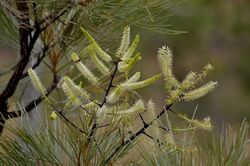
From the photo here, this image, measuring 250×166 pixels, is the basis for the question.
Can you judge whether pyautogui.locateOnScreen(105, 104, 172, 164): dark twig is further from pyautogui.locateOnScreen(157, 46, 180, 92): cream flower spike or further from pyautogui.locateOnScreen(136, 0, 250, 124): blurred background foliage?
pyautogui.locateOnScreen(136, 0, 250, 124): blurred background foliage

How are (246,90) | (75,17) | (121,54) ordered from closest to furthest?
(121,54), (75,17), (246,90)

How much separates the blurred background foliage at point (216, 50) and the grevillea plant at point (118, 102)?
3828mm

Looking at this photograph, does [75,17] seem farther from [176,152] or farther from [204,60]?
[204,60]

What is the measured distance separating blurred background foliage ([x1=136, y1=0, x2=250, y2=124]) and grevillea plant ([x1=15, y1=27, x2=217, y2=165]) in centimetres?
383

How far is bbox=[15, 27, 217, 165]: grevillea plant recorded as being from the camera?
3.28 ft

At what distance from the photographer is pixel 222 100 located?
7625 mm

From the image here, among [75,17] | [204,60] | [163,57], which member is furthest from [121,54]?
[204,60]

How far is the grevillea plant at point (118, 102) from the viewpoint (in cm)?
100

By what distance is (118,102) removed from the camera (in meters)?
1.05

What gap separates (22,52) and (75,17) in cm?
10

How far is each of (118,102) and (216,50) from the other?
238 inches

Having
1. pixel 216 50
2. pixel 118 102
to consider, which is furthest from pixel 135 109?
pixel 216 50

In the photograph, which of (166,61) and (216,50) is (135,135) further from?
(216,50)

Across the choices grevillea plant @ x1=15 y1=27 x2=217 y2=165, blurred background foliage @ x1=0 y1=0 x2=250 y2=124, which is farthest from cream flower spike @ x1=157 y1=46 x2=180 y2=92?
blurred background foliage @ x1=0 y1=0 x2=250 y2=124
